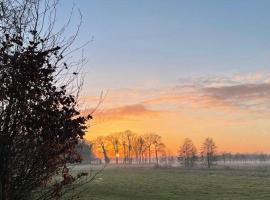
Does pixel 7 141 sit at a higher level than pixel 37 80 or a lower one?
lower

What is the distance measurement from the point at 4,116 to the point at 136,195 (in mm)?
35884

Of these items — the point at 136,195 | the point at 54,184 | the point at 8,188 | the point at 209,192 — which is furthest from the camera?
the point at 209,192

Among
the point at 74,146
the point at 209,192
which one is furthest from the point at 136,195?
the point at 74,146

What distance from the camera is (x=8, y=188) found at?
7031mm

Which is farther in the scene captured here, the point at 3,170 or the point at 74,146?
the point at 74,146

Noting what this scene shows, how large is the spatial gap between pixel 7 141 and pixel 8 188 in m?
0.80

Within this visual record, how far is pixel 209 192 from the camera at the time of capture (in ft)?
151

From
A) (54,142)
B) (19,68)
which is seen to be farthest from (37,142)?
(19,68)

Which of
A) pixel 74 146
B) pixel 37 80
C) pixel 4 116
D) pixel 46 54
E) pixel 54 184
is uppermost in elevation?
pixel 46 54

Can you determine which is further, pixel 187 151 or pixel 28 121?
pixel 187 151

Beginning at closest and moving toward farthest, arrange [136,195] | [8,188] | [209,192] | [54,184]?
1. [8,188]
2. [54,184]
3. [136,195]
4. [209,192]

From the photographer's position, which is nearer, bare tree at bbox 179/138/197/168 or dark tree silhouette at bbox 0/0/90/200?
dark tree silhouette at bbox 0/0/90/200

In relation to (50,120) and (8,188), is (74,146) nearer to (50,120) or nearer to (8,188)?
(50,120)

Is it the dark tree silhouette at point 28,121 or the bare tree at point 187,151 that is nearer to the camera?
the dark tree silhouette at point 28,121
